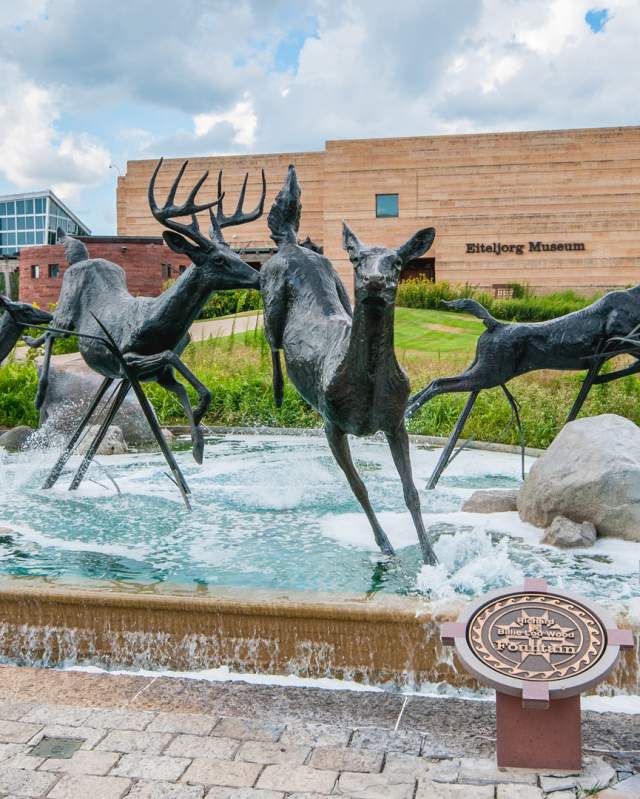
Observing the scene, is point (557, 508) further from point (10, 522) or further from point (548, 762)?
point (10, 522)

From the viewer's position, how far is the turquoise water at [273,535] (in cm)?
552

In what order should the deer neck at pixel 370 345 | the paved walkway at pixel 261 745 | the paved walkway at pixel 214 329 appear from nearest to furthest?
1. the paved walkway at pixel 261 745
2. the deer neck at pixel 370 345
3. the paved walkway at pixel 214 329

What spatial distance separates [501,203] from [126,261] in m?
16.4

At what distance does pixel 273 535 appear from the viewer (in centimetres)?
674

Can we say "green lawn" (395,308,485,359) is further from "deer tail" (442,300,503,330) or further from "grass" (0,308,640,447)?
"deer tail" (442,300,503,330)

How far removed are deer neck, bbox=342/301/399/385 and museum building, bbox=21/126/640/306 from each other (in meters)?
31.5

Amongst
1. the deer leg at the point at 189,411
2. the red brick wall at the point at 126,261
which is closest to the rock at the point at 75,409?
the deer leg at the point at 189,411

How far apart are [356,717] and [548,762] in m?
0.86

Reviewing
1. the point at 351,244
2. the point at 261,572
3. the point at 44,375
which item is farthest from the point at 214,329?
the point at 351,244

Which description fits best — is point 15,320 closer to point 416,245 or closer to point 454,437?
point 454,437

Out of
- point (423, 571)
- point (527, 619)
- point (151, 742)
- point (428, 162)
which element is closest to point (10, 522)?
point (423, 571)

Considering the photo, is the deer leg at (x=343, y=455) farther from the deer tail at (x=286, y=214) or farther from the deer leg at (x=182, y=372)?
the deer leg at (x=182, y=372)

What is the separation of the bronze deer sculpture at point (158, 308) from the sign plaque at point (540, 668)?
3624 mm

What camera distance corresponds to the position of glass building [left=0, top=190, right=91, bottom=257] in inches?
2437
